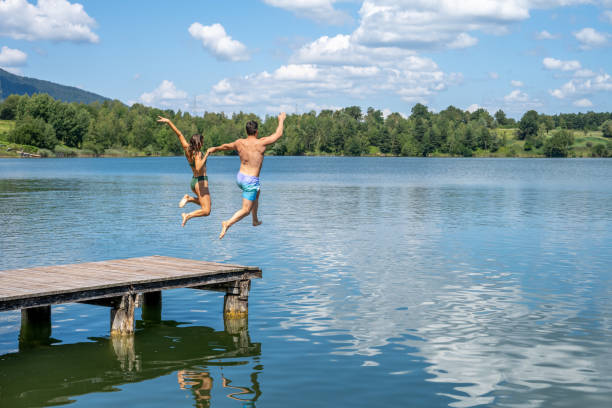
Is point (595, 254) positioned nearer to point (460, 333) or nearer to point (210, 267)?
point (460, 333)

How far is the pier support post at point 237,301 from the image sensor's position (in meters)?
18.5

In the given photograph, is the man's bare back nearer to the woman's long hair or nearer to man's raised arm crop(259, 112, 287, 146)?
man's raised arm crop(259, 112, 287, 146)

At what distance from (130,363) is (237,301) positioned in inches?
151

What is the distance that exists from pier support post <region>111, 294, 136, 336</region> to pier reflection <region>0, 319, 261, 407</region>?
0.60 ft

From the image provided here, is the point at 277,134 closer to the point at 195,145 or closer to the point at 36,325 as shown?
the point at 195,145

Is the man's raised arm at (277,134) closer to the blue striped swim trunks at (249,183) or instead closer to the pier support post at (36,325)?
the blue striped swim trunks at (249,183)

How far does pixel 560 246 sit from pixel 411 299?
47.2 ft

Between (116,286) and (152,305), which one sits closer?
(116,286)

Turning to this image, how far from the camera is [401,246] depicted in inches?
1284

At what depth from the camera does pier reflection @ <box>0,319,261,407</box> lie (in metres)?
13.7

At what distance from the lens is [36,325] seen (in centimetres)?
1728

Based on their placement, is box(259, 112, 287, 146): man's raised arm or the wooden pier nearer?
the wooden pier

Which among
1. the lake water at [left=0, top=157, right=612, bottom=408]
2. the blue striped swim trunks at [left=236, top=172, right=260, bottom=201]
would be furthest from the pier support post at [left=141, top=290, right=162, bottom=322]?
the blue striped swim trunks at [left=236, top=172, right=260, bottom=201]

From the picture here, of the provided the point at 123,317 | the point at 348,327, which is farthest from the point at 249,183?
the point at 348,327
